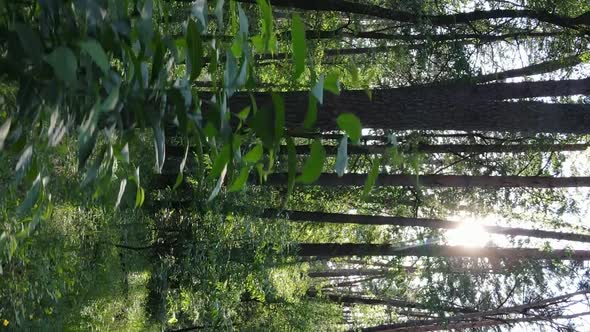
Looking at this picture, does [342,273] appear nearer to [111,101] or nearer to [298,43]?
[298,43]

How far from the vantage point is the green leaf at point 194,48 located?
1.28 m

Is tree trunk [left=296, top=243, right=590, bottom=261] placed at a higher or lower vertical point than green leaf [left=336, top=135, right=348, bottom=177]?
higher

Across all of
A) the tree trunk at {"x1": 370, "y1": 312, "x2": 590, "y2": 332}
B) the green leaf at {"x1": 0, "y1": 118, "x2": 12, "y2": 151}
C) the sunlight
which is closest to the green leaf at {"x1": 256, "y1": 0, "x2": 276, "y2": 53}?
the green leaf at {"x1": 0, "y1": 118, "x2": 12, "y2": 151}

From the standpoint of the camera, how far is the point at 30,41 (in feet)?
3.87

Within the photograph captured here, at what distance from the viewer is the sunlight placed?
28.8 ft

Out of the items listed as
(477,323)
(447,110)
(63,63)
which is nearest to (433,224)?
(477,323)

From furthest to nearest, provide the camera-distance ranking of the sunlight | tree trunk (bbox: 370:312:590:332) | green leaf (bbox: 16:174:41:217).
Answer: tree trunk (bbox: 370:312:590:332)
the sunlight
green leaf (bbox: 16:174:41:217)

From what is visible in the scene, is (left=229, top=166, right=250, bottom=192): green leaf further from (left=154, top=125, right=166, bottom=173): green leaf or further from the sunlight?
the sunlight

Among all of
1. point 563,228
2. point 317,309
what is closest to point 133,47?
point 317,309

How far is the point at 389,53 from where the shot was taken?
A: 28.8ft

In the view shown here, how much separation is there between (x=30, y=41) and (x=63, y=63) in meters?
0.14

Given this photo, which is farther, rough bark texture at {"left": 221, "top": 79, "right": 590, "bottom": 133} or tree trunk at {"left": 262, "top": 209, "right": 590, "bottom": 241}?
tree trunk at {"left": 262, "top": 209, "right": 590, "bottom": 241}

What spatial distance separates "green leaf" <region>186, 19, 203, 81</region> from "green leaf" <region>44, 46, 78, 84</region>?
0.26 m

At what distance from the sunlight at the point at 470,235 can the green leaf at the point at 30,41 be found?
8066mm
